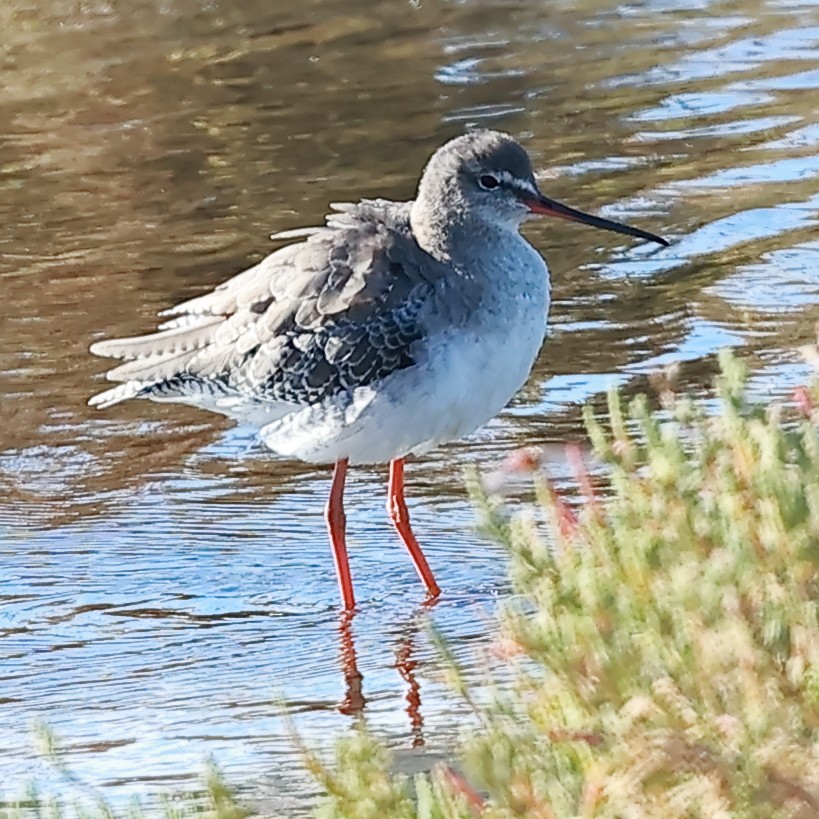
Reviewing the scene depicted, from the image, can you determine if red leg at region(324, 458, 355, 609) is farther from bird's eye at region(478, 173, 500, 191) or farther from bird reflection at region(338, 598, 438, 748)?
bird's eye at region(478, 173, 500, 191)

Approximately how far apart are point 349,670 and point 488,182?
1749 mm

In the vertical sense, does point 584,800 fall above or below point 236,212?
above

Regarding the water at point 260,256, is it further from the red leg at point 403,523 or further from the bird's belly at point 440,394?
the bird's belly at point 440,394

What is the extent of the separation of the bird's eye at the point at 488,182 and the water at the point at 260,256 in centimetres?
112

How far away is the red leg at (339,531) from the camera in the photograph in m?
6.61

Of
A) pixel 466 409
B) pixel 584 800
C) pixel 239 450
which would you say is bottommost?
pixel 239 450

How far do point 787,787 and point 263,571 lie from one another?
12.6 ft

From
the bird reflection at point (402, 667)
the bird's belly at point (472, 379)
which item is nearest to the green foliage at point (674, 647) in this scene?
the bird reflection at point (402, 667)

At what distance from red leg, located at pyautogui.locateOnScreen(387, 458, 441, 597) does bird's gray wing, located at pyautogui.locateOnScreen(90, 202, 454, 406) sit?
47cm

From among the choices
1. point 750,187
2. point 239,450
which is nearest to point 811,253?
point 750,187

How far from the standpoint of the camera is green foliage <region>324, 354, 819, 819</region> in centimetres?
327

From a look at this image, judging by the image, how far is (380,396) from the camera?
252 inches

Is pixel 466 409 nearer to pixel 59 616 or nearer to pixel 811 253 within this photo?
pixel 59 616

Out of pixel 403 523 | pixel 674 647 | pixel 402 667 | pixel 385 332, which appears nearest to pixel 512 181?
pixel 385 332
